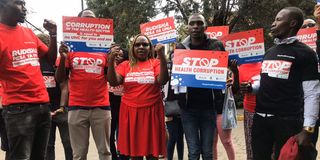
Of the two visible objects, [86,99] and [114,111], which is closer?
[86,99]

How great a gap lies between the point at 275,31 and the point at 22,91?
2.49 m

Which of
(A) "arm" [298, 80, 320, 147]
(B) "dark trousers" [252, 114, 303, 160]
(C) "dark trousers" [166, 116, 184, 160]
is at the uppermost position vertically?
(A) "arm" [298, 80, 320, 147]

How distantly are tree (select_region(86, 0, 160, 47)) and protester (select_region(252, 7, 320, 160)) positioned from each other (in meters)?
18.1

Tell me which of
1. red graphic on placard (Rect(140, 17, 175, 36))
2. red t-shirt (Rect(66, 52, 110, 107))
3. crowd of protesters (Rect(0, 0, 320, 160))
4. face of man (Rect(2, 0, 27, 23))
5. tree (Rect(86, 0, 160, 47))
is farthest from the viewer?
tree (Rect(86, 0, 160, 47))

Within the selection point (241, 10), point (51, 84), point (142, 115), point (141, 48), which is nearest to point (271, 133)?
point (142, 115)

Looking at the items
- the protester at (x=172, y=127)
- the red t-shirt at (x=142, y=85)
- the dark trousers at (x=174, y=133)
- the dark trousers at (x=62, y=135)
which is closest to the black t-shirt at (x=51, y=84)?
the dark trousers at (x=62, y=135)

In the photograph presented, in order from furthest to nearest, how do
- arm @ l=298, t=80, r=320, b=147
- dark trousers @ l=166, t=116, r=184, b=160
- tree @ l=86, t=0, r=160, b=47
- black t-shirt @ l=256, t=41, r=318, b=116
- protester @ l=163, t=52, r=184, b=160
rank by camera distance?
tree @ l=86, t=0, r=160, b=47 < dark trousers @ l=166, t=116, r=184, b=160 < protester @ l=163, t=52, r=184, b=160 < black t-shirt @ l=256, t=41, r=318, b=116 < arm @ l=298, t=80, r=320, b=147

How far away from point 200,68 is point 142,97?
815 mm

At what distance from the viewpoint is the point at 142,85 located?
5230 millimetres

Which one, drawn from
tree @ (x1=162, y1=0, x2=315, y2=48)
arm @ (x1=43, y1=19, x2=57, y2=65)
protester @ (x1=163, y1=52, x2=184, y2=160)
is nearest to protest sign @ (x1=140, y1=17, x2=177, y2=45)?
protester @ (x1=163, y1=52, x2=184, y2=160)

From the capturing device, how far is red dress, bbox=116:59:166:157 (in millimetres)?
5230

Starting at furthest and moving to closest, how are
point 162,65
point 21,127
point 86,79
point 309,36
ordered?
point 309,36 < point 86,79 < point 162,65 < point 21,127

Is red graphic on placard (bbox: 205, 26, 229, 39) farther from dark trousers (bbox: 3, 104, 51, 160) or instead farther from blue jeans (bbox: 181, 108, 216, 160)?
dark trousers (bbox: 3, 104, 51, 160)

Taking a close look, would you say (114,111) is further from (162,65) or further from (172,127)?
(162,65)
